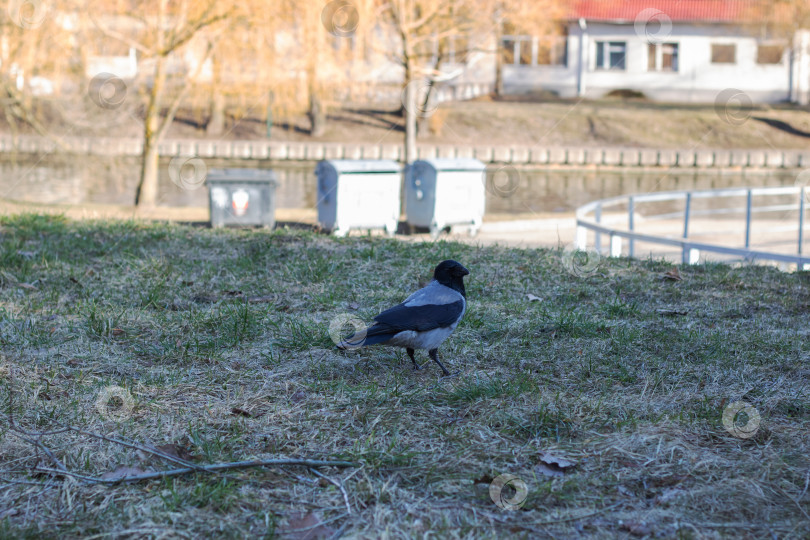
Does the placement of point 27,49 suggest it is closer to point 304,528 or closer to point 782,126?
point 304,528

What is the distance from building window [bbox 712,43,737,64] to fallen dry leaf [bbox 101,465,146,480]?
152 ft

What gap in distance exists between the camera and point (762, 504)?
3.02 meters

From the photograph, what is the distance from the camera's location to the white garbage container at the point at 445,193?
15055 mm

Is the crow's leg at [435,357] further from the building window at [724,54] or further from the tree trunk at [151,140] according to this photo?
the building window at [724,54]

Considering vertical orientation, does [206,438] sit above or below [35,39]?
below

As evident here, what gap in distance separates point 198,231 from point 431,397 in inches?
195

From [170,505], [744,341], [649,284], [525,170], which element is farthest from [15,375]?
[525,170]

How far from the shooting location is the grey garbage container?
46.8 ft

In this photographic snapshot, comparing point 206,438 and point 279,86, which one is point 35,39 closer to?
point 279,86

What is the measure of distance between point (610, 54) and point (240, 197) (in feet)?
115

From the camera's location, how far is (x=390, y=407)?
3.89 meters

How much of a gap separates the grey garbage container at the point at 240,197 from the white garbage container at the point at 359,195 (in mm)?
1049

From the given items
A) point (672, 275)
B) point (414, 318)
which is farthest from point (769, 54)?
point (414, 318)

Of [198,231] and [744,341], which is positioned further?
[198,231]
